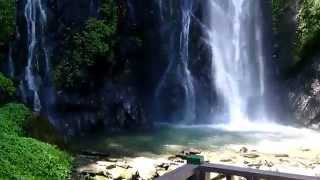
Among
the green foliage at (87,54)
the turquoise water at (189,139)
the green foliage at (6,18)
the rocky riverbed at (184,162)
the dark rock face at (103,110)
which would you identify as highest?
the green foliage at (6,18)

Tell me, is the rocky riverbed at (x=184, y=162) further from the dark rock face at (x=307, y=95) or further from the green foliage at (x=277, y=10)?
the green foliage at (x=277, y=10)

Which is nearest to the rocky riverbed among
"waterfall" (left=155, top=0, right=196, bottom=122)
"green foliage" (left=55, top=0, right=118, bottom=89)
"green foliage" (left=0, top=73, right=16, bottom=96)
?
"green foliage" (left=0, top=73, right=16, bottom=96)

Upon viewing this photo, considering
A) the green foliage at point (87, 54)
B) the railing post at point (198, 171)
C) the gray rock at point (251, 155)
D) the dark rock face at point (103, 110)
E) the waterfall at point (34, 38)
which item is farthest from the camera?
the green foliage at point (87, 54)

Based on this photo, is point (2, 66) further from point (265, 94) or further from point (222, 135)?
point (265, 94)

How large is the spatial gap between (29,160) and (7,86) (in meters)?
7.04

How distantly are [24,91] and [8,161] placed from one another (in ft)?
27.9

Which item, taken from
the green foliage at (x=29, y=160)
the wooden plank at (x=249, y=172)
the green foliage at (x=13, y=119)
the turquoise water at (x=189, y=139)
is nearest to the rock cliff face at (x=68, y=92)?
the turquoise water at (x=189, y=139)

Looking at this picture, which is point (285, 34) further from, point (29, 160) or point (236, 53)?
point (29, 160)

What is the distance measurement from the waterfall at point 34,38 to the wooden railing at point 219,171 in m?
14.7

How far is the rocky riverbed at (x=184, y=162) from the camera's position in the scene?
12.0m

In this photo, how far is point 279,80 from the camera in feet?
73.9

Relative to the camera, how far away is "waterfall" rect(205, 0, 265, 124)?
77.0ft

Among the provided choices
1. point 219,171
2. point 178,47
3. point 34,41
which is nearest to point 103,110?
point 34,41

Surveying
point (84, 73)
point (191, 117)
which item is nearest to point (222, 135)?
point (191, 117)
